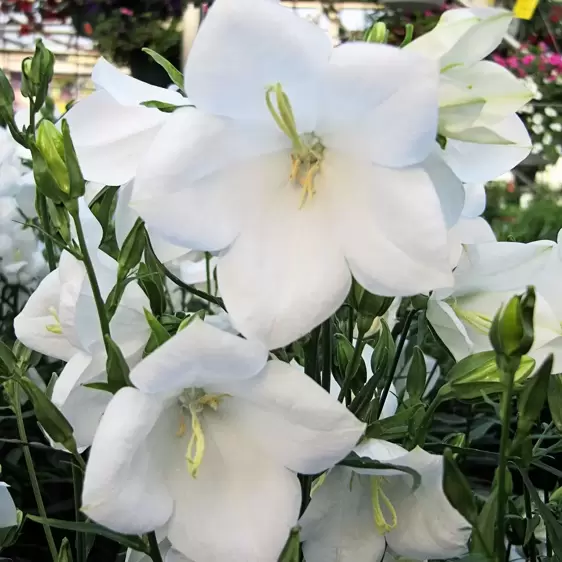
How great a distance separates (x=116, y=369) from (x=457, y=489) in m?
0.13

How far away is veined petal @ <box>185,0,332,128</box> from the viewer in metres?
0.28

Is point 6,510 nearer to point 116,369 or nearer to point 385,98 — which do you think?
point 116,369

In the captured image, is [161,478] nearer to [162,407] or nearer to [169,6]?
[162,407]

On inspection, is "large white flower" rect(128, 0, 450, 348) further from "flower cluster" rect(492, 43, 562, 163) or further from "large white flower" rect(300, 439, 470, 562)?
"flower cluster" rect(492, 43, 562, 163)

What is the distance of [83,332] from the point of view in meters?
0.33

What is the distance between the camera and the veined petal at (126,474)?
0.27 meters

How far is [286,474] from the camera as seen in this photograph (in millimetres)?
313

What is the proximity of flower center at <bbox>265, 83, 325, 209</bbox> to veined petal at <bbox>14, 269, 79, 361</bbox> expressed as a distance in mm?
127

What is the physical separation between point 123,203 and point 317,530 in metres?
0.17

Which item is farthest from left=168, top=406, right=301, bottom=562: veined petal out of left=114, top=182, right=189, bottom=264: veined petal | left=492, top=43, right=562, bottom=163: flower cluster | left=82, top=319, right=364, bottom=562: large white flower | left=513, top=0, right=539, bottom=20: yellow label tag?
left=492, top=43, right=562, bottom=163: flower cluster

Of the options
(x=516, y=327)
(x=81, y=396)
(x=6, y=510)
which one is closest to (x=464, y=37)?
(x=516, y=327)

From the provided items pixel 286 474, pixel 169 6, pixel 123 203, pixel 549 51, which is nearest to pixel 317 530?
pixel 286 474

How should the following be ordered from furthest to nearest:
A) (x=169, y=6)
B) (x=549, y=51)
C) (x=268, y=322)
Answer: (x=549, y=51) → (x=169, y=6) → (x=268, y=322)

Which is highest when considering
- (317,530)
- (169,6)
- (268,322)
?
(268,322)
